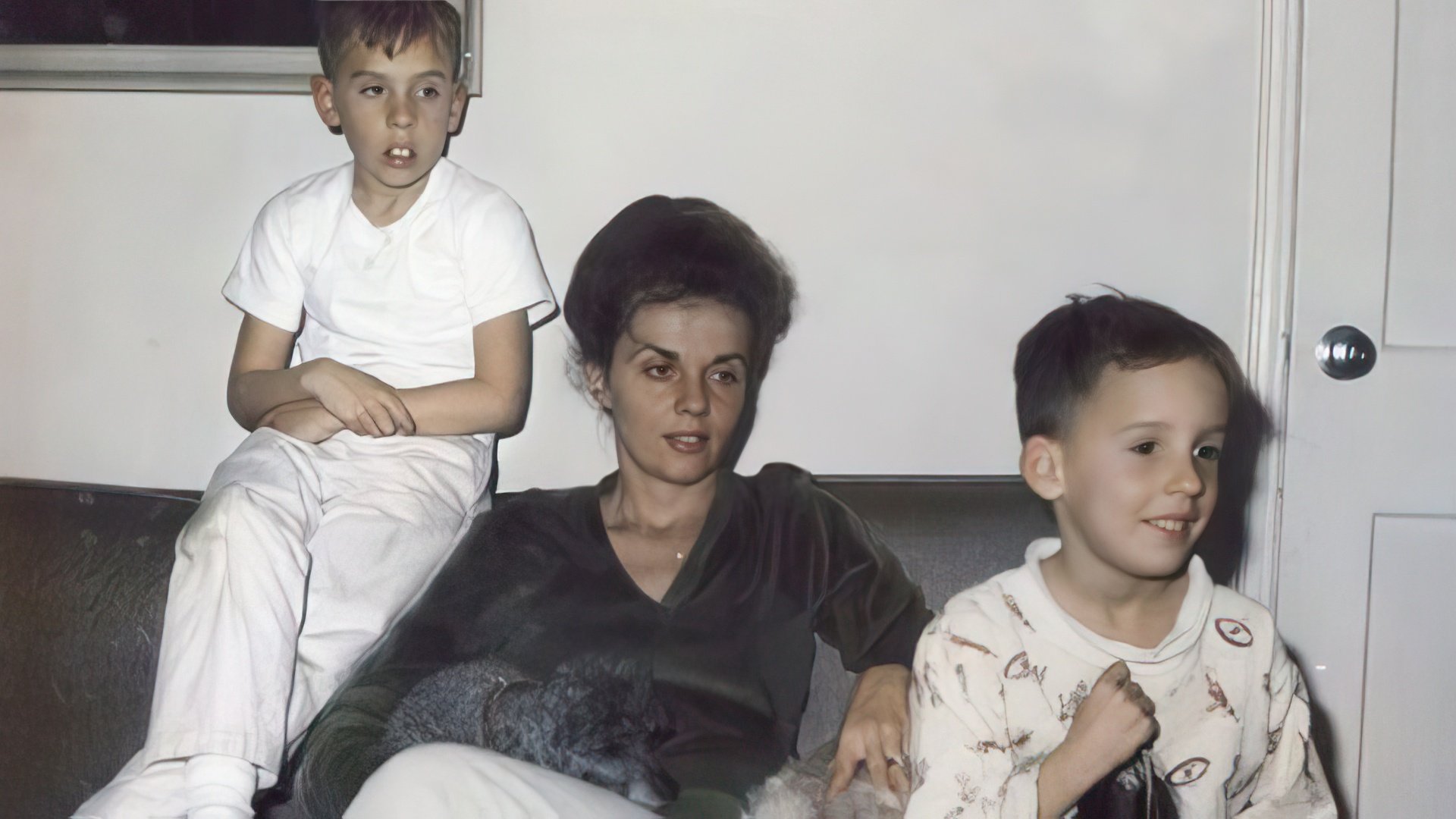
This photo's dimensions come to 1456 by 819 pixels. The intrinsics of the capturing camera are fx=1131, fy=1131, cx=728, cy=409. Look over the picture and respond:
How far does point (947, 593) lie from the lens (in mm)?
1220

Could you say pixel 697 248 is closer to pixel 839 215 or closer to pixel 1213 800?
pixel 839 215

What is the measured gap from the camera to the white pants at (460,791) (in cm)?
95

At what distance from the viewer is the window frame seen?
3.98 feet

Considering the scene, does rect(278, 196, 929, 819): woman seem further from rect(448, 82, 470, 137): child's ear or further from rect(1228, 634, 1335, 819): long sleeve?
rect(1228, 634, 1335, 819): long sleeve

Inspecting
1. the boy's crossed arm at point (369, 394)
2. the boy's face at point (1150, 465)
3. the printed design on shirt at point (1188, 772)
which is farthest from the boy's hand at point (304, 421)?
the printed design on shirt at point (1188, 772)

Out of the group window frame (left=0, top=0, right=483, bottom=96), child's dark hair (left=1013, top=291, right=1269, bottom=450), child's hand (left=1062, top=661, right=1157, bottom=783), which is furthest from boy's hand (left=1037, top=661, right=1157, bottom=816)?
window frame (left=0, top=0, right=483, bottom=96)

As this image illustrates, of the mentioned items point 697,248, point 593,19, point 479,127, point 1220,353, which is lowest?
point 1220,353

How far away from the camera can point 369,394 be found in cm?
116

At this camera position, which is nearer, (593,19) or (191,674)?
(191,674)

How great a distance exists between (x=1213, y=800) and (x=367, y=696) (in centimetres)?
80

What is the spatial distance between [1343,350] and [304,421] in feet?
3.72

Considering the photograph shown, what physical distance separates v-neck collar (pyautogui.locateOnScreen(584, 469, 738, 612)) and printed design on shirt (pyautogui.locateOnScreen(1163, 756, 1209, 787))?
19.4 inches

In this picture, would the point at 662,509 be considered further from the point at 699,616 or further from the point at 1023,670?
the point at 1023,670

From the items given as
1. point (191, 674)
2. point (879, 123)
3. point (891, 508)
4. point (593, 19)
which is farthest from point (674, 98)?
point (191, 674)
